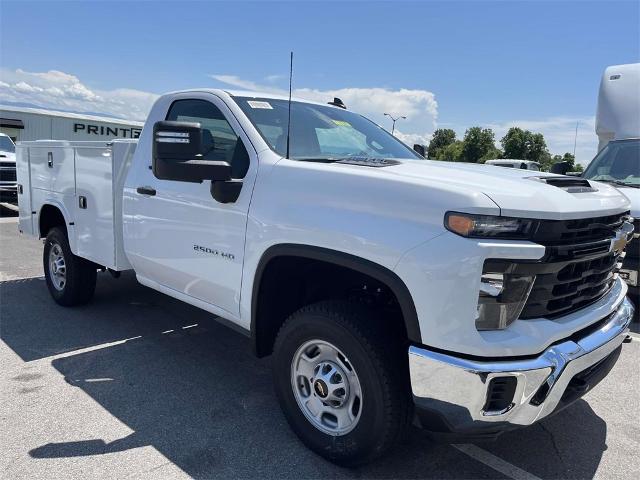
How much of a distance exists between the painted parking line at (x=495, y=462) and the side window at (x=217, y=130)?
2117 mm

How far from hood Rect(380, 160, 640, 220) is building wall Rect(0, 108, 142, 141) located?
22.3 metres

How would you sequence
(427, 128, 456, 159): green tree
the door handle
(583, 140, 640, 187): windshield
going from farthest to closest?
1. (427, 128, 456, 159): green tree
2. (583, 140, 640, 187): windshield
3. the door handle

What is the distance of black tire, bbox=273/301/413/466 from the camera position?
253 centimetres

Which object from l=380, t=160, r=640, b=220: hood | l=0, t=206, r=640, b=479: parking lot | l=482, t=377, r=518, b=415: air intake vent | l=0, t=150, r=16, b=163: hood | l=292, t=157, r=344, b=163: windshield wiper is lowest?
l=0, t=206, r=640, b=479: parking lot

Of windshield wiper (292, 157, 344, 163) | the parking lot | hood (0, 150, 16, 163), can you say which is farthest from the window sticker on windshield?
hood (0, 150, 16, 163)

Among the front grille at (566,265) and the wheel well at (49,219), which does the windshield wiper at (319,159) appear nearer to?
the front grille at (566,265)

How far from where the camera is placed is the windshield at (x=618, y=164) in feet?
20.8

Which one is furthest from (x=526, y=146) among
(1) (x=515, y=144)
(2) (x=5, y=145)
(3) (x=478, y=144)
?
(2) (x=5, y=145)

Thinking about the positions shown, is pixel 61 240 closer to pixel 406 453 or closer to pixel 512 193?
pixel 406 453

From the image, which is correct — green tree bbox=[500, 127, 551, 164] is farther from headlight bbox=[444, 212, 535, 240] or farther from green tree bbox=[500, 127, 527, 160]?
headlight bbox=[444, 212, 535, 240]

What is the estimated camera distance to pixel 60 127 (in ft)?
77.4

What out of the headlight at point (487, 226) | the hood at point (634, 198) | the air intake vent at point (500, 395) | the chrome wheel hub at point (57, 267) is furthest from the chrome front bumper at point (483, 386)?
the chrome wheel hub at point (57, 267)

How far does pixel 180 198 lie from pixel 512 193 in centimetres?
223

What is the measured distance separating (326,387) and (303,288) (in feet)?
2.31
